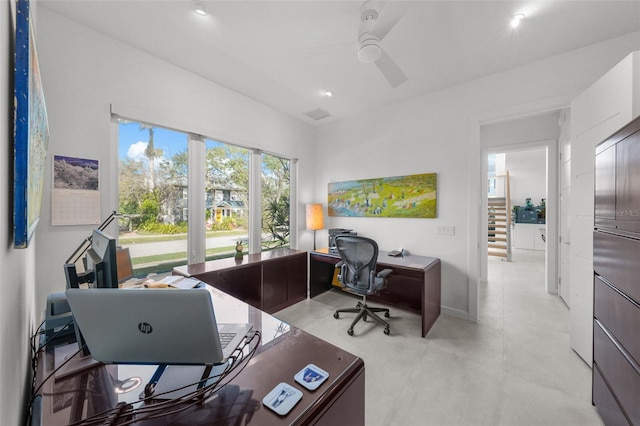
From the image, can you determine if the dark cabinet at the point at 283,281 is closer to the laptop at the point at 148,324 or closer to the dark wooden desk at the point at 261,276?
the dark wooden desk at the point at 261,276

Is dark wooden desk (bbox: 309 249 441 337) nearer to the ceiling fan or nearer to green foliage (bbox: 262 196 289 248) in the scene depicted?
green foliage (bbox: 262 196 289 248)

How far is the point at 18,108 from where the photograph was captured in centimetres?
73

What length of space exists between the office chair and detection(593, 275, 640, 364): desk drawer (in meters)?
1.55

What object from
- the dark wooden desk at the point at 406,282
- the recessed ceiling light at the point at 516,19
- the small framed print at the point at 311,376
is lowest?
the dark wooden desk at the point at 406,282

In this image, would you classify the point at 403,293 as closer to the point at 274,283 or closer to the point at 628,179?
the point at 274,283

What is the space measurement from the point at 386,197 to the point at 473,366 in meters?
2.21

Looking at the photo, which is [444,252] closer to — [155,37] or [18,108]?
[18,108]

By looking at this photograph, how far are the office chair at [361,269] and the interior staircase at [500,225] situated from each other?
16.6 ft

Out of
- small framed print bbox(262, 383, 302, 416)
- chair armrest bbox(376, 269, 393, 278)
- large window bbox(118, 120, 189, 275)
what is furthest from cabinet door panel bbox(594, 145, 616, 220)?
large window bbox(118, 120, 189, 275)

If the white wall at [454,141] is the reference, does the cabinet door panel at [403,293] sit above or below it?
below

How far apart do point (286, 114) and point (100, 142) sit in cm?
246

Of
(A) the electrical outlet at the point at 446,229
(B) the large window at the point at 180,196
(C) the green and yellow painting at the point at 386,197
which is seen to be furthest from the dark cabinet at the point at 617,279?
(B) the large window at the point at 180,196

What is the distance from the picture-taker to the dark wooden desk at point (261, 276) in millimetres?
2578

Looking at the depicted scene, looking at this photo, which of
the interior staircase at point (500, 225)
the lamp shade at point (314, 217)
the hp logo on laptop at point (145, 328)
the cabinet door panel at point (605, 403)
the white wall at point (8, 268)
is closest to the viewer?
the white wall at point (8, 268)
